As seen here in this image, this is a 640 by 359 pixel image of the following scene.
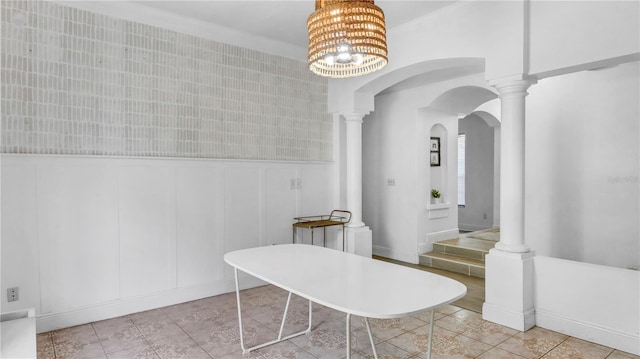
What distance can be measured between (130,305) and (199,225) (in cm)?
100

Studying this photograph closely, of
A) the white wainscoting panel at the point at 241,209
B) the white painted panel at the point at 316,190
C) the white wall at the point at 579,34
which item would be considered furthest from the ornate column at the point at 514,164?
the white wainscoting panel at the point at 241,209

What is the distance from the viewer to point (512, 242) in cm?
342

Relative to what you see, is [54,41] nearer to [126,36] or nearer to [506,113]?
[126,36]

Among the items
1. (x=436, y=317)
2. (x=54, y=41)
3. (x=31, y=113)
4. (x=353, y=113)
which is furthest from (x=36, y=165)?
(x=436, y=317)

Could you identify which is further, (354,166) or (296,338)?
(354,166)

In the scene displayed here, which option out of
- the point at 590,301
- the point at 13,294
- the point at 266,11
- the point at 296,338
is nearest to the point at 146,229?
the point at 13,294

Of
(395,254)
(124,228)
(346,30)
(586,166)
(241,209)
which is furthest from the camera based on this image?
(395,254)

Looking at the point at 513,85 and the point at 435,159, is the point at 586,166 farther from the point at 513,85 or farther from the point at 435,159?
Result: the point at 435,159

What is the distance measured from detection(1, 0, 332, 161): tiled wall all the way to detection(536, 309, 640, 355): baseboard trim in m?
3.18

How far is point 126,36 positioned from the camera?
3689 mm

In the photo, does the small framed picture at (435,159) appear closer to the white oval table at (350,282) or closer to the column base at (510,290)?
the column base at (510,290)

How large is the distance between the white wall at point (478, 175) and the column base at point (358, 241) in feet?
13.9

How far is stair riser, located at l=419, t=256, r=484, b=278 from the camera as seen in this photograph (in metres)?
4.82

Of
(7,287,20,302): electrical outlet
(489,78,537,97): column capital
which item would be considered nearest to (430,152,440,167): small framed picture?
(489,78,537,97): column capital
